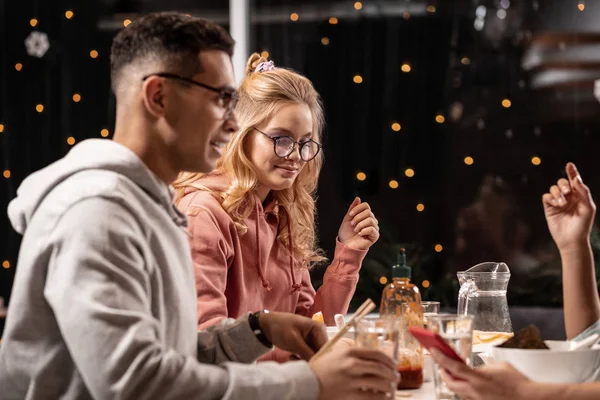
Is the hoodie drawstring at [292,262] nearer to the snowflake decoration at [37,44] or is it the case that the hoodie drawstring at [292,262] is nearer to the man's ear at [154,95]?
the man's ear at [154,95]

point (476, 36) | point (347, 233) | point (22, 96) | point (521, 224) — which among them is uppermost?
point (476, 36)

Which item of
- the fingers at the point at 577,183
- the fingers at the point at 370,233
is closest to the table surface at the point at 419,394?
the fingers at the point at 577,183

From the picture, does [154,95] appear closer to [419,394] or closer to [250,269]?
[419,394]

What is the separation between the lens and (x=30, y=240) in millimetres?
1334

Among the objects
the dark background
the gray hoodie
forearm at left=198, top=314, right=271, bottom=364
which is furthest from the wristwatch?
the dark background

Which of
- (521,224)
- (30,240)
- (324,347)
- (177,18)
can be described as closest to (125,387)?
(30,240)

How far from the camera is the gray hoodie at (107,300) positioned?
119cm

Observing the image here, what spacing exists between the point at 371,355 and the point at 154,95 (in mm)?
602

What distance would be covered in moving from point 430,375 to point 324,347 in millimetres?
496

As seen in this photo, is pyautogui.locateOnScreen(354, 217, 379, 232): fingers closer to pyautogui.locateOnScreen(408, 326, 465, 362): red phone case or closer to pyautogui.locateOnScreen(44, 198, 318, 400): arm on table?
→ pyautogui.locateOnScreen(408, 326, 465, 362): red phone case

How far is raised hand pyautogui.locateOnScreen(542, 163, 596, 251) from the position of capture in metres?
1.92

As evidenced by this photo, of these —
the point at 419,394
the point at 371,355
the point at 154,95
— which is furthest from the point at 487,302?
the point at 154,95

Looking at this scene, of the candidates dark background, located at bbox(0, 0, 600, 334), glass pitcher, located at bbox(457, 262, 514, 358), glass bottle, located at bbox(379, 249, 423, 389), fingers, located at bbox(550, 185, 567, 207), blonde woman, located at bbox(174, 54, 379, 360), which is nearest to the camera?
glass bottle, located at bbox(379, 249, 423, 389)

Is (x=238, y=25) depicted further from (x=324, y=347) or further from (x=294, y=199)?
(x=324, y=347)
